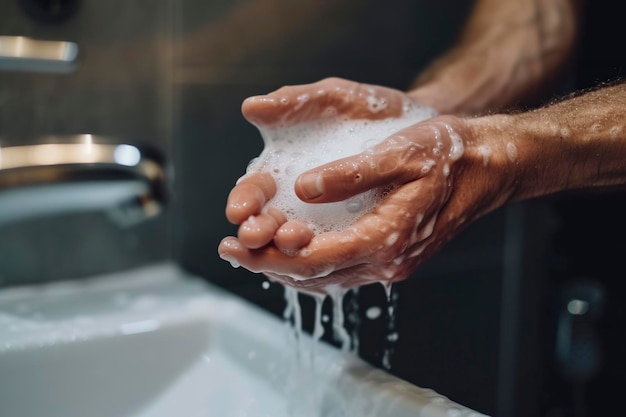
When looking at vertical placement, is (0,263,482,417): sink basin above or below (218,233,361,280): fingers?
below

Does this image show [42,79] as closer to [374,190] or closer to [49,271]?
[49,271]

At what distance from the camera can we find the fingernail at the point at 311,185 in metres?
0.44

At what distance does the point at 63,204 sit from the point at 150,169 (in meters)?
0.10

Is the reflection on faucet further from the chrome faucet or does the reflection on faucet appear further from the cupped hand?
the cupped hand

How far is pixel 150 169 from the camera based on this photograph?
722mm

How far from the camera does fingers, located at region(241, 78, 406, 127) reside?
1.73 feet

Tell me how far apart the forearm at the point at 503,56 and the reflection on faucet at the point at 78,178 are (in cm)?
32

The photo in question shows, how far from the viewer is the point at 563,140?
21.7 inches

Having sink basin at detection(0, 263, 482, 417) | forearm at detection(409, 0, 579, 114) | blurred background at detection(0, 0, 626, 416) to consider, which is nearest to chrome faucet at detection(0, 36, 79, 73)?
blurred background at detection(0, 0, 626, 416)

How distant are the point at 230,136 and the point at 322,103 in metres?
0.29

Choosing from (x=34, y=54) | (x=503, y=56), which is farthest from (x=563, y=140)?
(x=34, y=54)

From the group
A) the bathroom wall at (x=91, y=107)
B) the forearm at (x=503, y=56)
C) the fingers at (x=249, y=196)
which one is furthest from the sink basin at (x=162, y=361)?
the forearm at (x=503, y=56)

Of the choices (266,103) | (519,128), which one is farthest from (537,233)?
(266,103)

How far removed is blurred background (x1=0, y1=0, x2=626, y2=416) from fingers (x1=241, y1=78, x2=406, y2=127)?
0.72 feet
